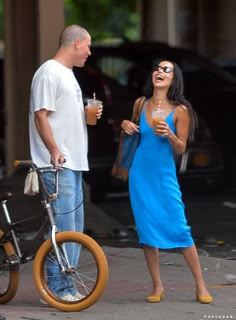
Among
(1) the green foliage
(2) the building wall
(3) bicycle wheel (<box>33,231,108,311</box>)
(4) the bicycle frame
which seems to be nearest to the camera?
(3) bicycle wheel (<box>33,231,108,311</box>)

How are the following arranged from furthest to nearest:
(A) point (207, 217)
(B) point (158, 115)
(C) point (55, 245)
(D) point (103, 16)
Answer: (D) point (103, 16), (A) point (207, 217), (B) point (158, 115), (C) point (55, 245)

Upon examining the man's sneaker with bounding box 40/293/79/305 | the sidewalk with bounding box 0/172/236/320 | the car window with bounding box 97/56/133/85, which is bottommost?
the sidewalk with bounding box 0/172/236/320

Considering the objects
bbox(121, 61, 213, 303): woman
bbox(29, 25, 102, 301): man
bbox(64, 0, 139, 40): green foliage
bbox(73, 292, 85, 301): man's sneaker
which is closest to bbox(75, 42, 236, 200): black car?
bbox(29, 25, 102, 301): man

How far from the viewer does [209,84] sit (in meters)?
13.8

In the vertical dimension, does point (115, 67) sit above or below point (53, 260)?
above

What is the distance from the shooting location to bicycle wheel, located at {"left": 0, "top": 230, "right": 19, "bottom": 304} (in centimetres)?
700

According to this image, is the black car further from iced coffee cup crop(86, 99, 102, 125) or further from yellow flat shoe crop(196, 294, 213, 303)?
yellow flat shoe crop(196, 294, 213, 303)

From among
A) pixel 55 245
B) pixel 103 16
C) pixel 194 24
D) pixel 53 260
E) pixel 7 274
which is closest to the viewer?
pixel 55 245

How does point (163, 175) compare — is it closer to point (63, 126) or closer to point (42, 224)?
point (63, 126)

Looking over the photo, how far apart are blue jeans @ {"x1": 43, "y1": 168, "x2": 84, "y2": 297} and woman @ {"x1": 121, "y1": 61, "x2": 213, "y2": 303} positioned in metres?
0.44

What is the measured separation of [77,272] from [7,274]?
0.54 meters

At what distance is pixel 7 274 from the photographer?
709cm

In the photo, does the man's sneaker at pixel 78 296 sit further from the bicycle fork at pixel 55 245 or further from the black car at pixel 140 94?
the black car at pixel 140 94

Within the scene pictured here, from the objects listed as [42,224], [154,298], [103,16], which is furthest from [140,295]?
[103,16]
